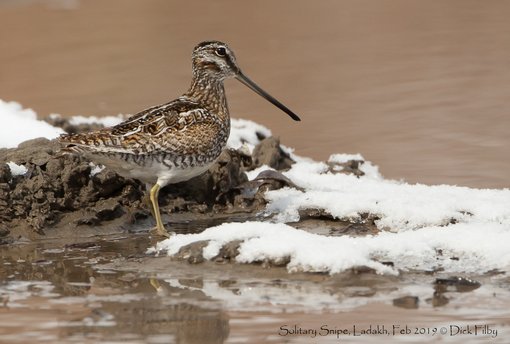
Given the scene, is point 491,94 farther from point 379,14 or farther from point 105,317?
point 105,317

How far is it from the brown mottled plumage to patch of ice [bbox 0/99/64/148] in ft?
4.41

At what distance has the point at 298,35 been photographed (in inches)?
620

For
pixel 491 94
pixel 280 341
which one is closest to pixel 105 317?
pixel 280 341

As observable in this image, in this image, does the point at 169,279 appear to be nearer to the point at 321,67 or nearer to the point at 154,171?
the point at 154,171

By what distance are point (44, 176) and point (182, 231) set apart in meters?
1.03

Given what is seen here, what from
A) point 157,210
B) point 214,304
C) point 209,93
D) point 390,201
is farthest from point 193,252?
point 209,93

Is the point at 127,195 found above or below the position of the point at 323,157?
below

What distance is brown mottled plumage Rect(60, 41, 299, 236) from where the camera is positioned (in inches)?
314

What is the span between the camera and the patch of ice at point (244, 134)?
10.1m

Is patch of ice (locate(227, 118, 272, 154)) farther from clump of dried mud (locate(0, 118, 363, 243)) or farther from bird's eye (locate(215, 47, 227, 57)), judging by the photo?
bird's eye (locate(215, 47, 227, 57))

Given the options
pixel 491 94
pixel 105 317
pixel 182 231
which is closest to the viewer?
pixel 105 317

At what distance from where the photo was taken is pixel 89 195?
8305mm

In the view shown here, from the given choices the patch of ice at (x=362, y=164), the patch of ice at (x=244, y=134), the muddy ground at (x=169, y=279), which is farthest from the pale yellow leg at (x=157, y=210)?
the patch of ice at (x=362, y=164)

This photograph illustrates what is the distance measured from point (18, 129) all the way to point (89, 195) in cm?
142
